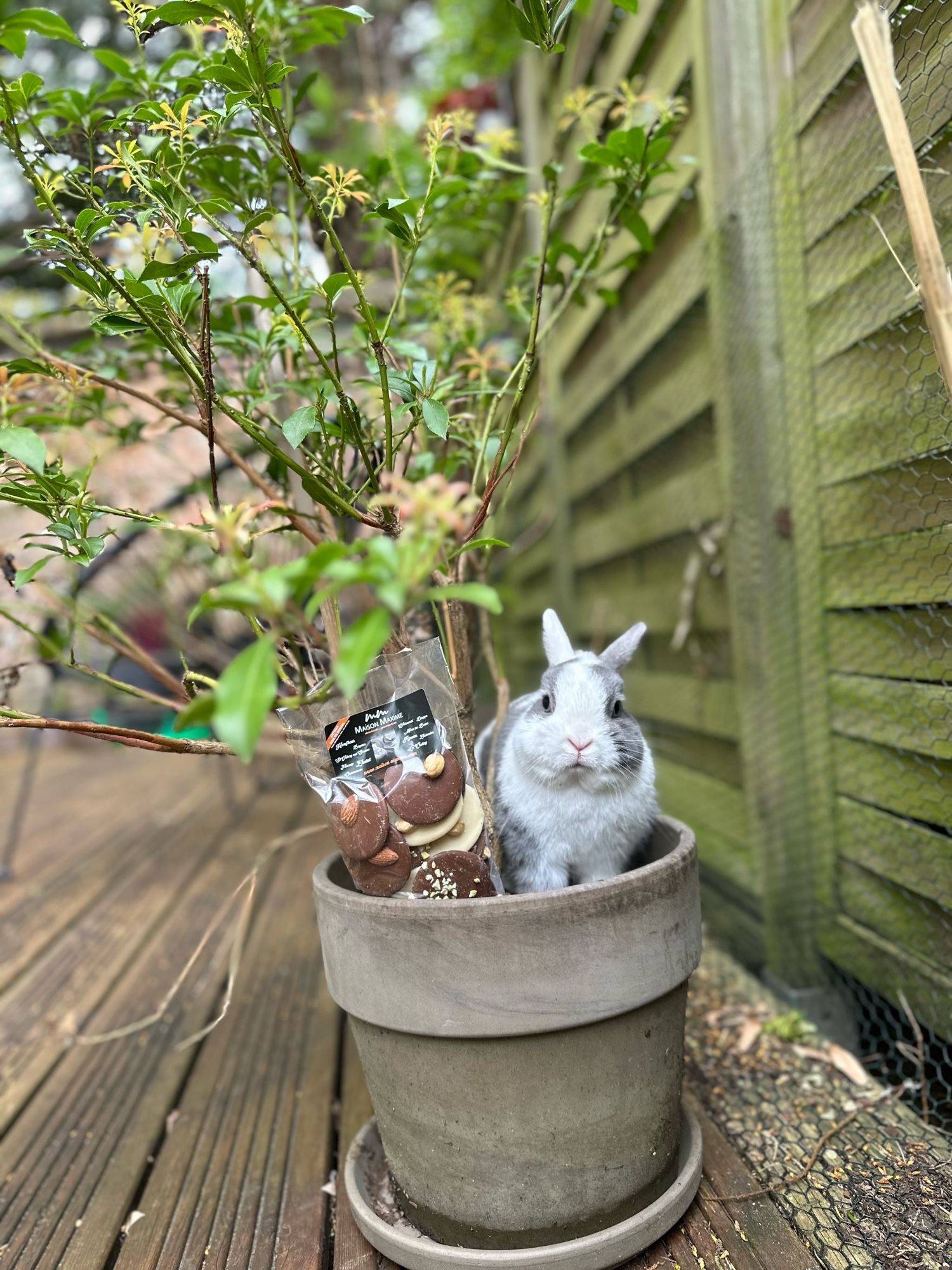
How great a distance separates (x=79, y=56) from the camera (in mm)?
5367

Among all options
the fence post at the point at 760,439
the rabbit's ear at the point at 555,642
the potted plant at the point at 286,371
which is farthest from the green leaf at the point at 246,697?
the fence post at the point at 760,439

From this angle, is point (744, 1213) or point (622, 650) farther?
point (622, 650)

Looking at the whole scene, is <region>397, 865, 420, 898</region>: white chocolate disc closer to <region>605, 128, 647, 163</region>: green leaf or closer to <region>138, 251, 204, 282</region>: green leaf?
<region>138, 251, 204, 282</region>: green leaf

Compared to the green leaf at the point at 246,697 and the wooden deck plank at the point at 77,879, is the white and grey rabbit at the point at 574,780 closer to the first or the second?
the green leaf at the point at 246,697

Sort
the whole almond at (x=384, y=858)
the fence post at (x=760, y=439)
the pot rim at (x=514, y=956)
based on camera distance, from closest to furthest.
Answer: the pot rim at (x=514, y=956) → the whole almond at (x=384, y=858) → the fence post at (x=760, y=439)

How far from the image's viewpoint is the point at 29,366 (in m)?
1.07

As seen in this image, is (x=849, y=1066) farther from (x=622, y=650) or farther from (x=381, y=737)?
(x=381, y=737)

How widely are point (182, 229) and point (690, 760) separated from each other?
5.55 ft

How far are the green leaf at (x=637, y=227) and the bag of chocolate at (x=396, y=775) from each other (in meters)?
0.68

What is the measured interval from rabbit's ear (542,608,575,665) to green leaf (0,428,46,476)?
2.02ft

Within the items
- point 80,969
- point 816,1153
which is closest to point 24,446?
point 816,1153

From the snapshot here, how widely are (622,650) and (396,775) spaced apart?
0.35 metres

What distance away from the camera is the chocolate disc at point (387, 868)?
1.01 m

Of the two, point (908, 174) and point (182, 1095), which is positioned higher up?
point (908, 174)
